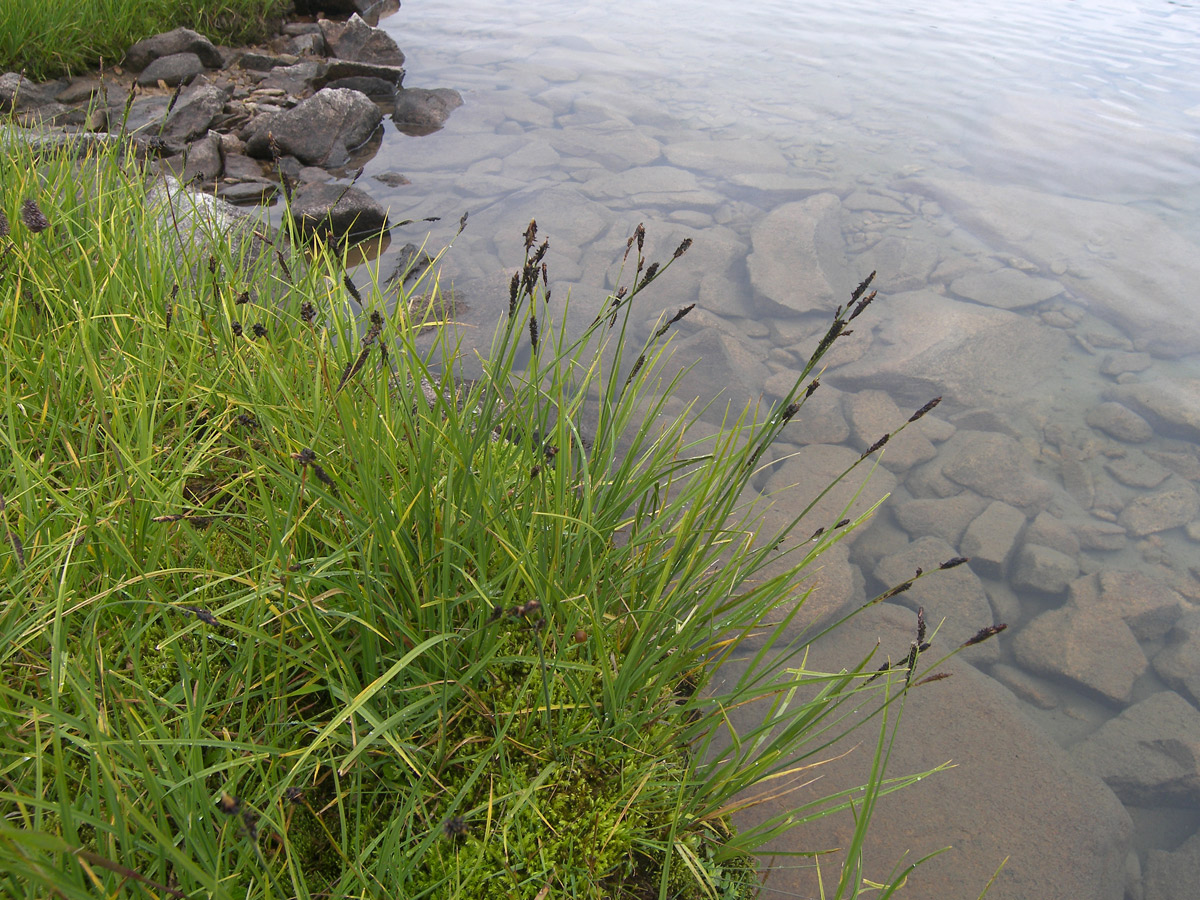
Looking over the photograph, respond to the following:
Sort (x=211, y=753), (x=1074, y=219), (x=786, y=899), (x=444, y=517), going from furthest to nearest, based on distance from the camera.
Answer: (x=1074, y=219)
(x=786, y=899)
(x=444, y=517)
(x=211, y=753)

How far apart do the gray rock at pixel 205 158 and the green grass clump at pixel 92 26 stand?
107cm

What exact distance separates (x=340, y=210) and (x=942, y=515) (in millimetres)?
4403

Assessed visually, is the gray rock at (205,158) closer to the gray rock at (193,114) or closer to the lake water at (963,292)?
the gray rock at (193,114)

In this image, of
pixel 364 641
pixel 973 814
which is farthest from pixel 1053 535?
pixel 364 641

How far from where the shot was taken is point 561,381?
1.86 m

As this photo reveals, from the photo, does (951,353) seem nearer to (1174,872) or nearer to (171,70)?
(1174,872)

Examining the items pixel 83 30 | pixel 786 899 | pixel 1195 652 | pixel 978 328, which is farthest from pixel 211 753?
pixel 83 30

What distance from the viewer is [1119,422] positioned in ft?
14.0

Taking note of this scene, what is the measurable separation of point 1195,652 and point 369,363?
3570 millimetres

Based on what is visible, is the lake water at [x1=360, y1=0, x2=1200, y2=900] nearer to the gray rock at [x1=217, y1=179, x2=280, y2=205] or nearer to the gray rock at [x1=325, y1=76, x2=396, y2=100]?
the gray rock at [x1=325, y1=76, x2=396, y2=100]

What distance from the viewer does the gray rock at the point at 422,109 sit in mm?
7641

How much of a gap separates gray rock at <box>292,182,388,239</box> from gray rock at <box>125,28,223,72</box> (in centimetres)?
299

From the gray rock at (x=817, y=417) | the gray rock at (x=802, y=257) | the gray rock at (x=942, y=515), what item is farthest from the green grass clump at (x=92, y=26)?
the gray rock at (x=942, y=515)

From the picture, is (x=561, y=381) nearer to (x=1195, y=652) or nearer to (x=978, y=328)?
(x=1195, y=652)
